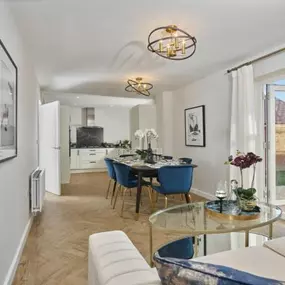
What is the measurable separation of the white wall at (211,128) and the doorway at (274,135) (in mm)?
627

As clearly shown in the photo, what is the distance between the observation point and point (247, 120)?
3895mm

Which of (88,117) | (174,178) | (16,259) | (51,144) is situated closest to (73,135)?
(88,117)

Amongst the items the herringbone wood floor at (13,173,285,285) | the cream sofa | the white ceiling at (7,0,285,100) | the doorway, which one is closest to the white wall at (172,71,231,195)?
the white ceiling at (7,0,285,100)

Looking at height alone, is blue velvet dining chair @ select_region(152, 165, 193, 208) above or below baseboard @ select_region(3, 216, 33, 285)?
above

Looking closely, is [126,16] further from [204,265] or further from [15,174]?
[204,265]

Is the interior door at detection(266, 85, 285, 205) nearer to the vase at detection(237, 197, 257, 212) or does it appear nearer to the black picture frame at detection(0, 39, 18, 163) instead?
the vase at detection(237, 197, 257, 212)

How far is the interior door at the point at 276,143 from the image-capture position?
4.17 m

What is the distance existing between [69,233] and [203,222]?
6.06ft

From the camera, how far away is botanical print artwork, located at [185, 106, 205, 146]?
17.4 ft

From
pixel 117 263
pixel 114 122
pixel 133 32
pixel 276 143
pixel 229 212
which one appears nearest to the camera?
Answer: pixel 117 263

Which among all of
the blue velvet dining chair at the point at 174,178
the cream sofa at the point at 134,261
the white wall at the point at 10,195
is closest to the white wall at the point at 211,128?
the blue velvet dining chair at the point at 174,178

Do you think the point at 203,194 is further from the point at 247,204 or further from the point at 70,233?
the point at 247,204

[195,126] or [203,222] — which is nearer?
[203,222]

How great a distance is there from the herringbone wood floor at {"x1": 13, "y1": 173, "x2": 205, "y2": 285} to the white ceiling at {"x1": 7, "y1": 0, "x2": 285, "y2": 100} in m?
2.39
